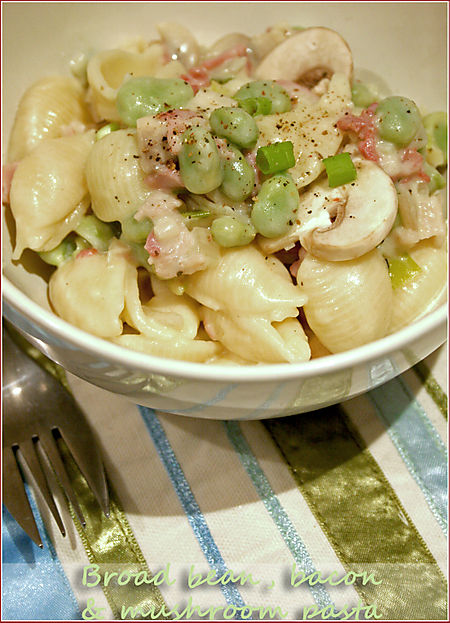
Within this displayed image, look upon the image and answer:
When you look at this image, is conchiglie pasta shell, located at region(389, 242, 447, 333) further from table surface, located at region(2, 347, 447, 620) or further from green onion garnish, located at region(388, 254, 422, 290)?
table surface, located at region(2, 347, 447, 620)

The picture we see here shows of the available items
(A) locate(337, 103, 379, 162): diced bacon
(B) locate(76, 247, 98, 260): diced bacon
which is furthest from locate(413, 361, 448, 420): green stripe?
(B) locate(76, 247, 98, 260): diced bacon

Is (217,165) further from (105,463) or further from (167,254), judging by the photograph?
(105,463)

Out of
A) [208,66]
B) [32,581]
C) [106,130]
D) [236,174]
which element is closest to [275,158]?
[236,174]

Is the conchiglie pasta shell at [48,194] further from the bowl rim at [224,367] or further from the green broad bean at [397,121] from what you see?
the green broad bean at [397,121]

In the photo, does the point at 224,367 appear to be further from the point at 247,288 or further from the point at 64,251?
the point at 64,251

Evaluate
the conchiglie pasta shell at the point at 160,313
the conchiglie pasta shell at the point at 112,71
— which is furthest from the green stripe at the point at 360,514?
the conchiglie pasta shell at the point at 112,71
